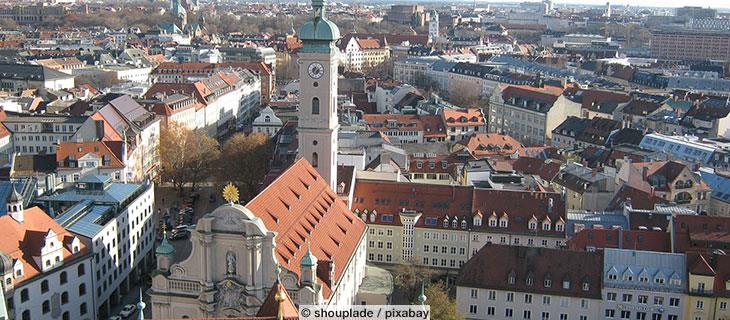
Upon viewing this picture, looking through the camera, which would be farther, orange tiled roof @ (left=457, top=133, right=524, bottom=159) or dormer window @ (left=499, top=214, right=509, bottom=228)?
orange tiled roof @ (left=457, top=133, right=524, bottom=159)

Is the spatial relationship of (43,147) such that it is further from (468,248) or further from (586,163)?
(586,163)

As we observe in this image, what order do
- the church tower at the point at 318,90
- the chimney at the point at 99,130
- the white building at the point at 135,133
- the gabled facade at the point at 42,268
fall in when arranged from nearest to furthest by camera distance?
the gabled facade at the point at 42,268 → the church tower at the point at 318,90 → the chimney at the point at 99,130 → the white building at the point at 135,133

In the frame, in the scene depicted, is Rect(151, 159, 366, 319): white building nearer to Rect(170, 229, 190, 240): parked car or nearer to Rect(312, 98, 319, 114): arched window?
Rect(312, 98, 319, 114): arched window

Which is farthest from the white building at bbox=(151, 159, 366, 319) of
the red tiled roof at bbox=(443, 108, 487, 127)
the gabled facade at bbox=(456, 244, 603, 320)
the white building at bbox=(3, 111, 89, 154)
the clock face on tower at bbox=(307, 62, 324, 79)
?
the red tiled roof at bbox=(443, 108, 487, 127)

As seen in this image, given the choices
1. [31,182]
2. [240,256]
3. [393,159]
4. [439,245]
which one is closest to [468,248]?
[439,245]

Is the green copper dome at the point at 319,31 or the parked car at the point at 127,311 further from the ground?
the green copper dome at the point at 319,31

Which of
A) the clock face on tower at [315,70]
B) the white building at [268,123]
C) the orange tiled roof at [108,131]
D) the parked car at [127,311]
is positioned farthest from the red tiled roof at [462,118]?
the parked car at [127,311]

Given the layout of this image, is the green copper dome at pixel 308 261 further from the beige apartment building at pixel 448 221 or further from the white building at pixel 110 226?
the beige apartment building at pixel 448 221
